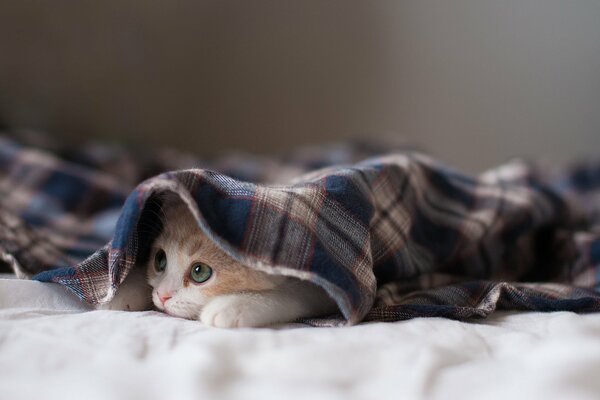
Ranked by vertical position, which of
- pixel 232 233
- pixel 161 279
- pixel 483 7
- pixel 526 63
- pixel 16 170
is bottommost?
pixel 16 170

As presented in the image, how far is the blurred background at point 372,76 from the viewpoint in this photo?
7.66 ft

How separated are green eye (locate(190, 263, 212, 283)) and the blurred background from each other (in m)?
1.60

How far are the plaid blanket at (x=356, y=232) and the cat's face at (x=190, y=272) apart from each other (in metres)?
0.04

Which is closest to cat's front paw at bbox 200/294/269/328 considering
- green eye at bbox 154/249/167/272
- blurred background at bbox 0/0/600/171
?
green eye at bbox 154/249/167/272

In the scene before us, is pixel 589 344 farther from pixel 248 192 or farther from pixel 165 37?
pixel 165 37

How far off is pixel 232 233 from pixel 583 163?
5.14 feet

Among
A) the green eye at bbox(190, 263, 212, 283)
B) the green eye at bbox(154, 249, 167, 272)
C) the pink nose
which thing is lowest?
the pink nose

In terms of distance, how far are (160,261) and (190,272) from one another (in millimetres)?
67

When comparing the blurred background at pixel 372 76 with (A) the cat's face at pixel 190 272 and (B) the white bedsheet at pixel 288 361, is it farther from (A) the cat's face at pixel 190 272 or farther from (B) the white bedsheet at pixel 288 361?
Result: (B) the white bedsheet at pixel 288 361

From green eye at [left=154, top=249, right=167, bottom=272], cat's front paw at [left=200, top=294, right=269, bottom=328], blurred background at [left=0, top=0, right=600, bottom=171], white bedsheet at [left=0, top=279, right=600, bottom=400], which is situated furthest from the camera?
blurred background at [left=0, top=0, right=600, bottom=171]

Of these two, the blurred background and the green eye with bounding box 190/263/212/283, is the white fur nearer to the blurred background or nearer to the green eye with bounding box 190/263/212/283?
the green eye with bounding box 190/263/212/283

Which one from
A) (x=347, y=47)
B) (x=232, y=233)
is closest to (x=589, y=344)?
(x=232, y=233)

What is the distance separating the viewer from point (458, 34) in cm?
240

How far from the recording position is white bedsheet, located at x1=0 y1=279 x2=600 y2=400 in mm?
534
